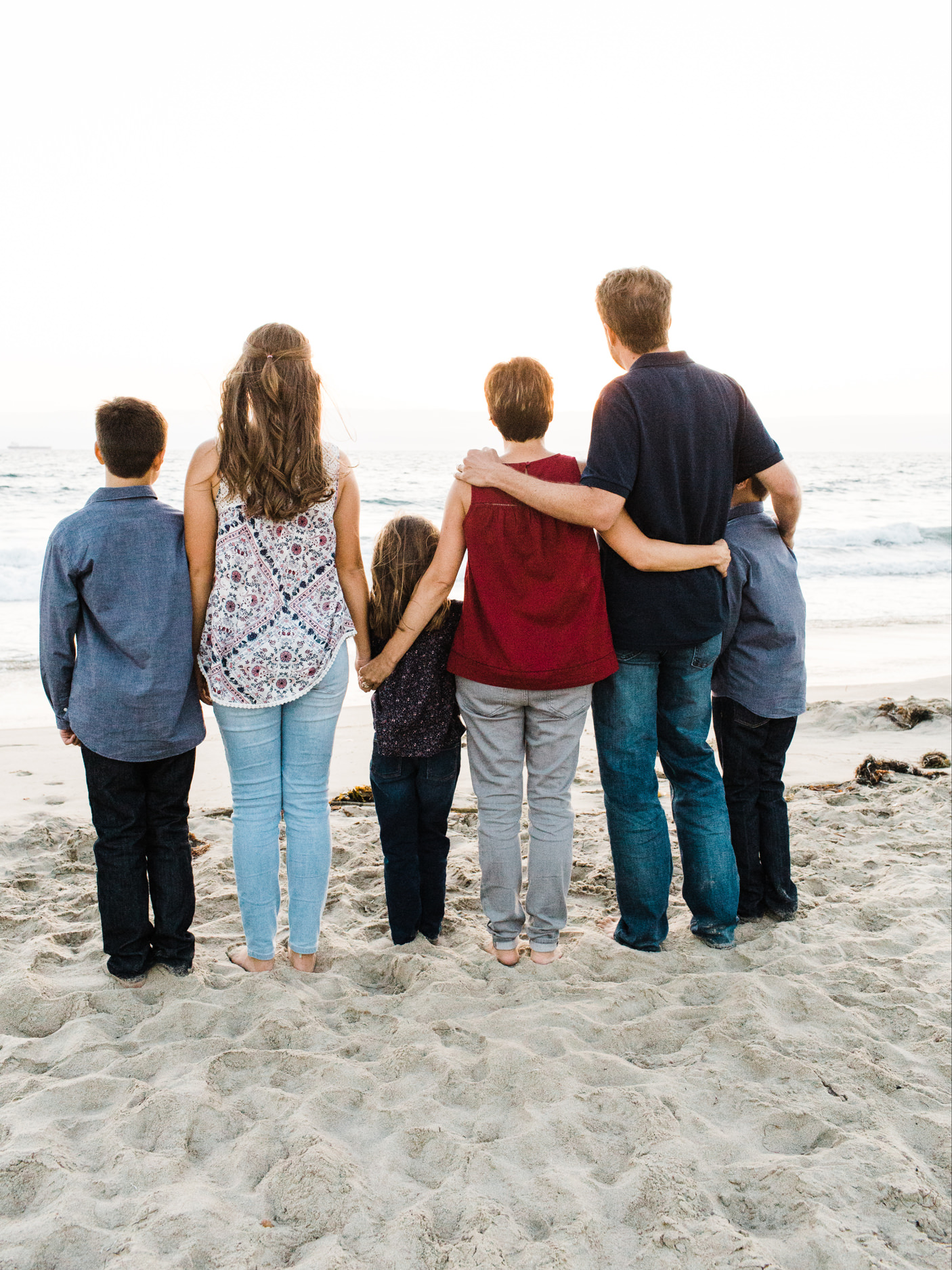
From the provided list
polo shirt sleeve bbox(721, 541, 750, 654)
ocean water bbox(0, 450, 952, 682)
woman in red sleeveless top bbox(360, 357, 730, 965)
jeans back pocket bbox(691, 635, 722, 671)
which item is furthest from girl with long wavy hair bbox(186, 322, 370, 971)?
ocean water bbox(0, 450, 952, 682)

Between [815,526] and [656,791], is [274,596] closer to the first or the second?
[656,791]

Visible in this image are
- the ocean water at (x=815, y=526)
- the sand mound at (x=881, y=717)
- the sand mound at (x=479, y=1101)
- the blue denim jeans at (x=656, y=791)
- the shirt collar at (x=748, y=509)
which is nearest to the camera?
the sand mound at (x=479, y=1101)

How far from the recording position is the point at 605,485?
8.37ft

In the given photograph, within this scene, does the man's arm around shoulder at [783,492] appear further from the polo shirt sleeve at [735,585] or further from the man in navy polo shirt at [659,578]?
the polo shirt sleeve at [735,585]

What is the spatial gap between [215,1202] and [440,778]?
1.32 meters

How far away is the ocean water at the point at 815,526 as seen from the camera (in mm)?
11227

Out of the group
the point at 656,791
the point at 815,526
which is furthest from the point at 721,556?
the point at 815,526

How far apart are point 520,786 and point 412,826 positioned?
37 centimetres

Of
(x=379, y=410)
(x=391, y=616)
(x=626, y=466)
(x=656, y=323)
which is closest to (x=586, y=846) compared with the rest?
(x=391, y=616)

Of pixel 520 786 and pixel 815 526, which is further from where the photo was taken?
pixel 815 526

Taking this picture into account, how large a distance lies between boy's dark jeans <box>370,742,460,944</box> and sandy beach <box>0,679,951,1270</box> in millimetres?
157

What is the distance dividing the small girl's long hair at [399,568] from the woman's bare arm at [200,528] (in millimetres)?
481

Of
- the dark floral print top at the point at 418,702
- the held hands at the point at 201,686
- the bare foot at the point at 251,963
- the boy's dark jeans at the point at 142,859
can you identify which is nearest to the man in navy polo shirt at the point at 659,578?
the dark floral print top at the point at 418,702

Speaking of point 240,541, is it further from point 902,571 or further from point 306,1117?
point 902,571
